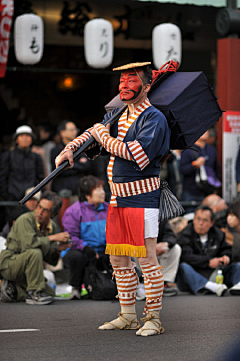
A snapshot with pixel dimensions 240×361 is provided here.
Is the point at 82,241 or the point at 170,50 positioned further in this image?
the point at 170,50

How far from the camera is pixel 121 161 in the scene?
15.0 ft

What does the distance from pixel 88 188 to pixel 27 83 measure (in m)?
6.05

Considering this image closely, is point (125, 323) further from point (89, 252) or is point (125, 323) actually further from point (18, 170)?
point (18, 170)

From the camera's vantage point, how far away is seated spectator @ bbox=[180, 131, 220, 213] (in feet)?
29.1

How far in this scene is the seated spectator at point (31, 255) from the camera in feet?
20.4

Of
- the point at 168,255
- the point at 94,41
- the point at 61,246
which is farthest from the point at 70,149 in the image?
the point at 94,41

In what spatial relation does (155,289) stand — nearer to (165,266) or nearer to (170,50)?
(165,266)

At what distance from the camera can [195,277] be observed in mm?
7008

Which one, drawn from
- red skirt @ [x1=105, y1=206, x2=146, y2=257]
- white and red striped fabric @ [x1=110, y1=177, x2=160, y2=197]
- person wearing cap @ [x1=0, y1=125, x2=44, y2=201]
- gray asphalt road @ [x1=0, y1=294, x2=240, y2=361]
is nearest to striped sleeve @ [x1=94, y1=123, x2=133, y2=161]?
white and red striped fabric @ [x1=110, y1=177, x2=160, y2=197]

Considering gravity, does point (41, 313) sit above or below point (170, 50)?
below

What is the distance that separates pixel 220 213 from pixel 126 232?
3.72 meters

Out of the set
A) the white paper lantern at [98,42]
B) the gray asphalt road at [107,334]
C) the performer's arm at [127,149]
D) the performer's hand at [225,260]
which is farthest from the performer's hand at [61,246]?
the white paper lantern at [98,42]

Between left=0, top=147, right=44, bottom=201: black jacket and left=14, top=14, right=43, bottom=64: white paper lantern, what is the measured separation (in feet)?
6.93

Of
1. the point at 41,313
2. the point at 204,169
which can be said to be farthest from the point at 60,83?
the point at 41,313
